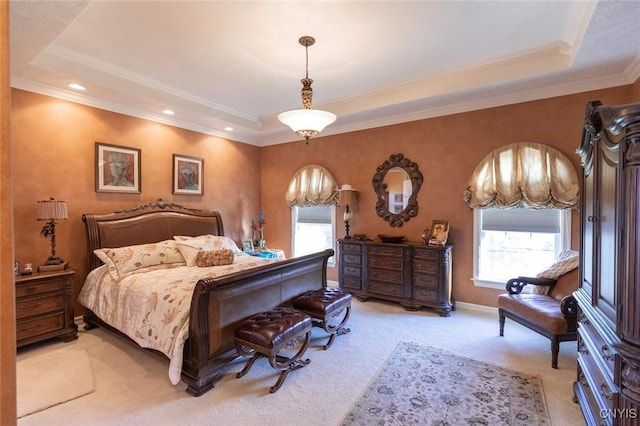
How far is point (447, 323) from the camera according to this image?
12.9ft

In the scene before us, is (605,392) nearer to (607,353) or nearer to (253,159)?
(607,353)

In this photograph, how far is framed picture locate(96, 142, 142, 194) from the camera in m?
4.13

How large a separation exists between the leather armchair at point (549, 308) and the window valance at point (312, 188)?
312 centimetres

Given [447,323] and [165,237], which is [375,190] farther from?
[165,237]

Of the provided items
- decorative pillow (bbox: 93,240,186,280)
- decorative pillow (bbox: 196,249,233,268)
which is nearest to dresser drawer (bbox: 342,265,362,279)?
decorative pillow (bbox: 196,249,233,268)

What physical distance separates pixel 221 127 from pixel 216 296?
379 cm

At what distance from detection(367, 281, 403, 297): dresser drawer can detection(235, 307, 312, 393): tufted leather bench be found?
202cm

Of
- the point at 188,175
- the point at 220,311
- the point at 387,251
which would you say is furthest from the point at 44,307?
the point at 387,251

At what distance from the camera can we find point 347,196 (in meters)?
5.19

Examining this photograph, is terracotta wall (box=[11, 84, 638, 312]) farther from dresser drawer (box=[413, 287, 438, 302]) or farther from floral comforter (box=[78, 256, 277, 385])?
floral comforter (box=[78, 256, 277, 385])

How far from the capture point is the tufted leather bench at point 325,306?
10.7ft

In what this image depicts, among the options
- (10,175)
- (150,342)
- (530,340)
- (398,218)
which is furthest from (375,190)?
(10,175)

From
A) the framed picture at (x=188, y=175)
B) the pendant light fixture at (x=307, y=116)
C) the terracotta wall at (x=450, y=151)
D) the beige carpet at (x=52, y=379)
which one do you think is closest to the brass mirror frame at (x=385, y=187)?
the terracotta wall at (x=450, y=151)

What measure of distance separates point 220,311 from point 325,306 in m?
1.14
